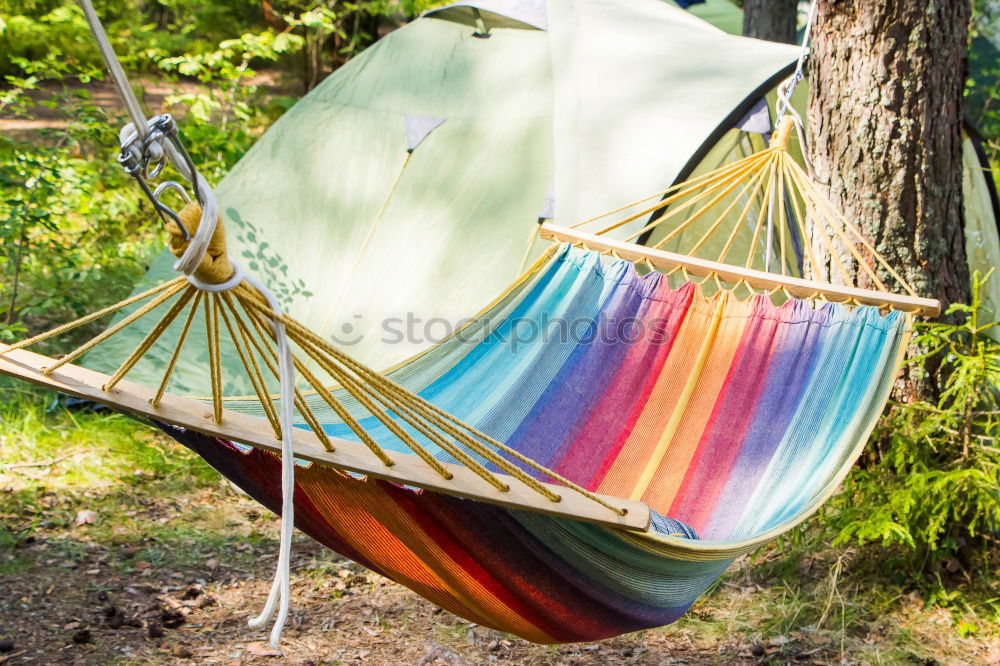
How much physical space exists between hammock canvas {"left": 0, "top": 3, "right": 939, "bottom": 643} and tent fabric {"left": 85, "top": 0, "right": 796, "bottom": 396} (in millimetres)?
208

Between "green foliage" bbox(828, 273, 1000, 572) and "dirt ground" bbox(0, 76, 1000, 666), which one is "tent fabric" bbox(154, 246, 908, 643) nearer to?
"green foliage" bbox(828, 273, 1000, 572)

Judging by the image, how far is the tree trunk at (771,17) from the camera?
4.20 meters

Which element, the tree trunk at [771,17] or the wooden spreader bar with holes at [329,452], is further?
the tree trunk at [771,17]

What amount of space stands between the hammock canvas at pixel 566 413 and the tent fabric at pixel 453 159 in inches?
8.2

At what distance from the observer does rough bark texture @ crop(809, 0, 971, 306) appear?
81.9 inches

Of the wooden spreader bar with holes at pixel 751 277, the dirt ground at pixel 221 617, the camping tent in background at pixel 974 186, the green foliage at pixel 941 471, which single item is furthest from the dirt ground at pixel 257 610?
the camping tent in background at pixel 974 186

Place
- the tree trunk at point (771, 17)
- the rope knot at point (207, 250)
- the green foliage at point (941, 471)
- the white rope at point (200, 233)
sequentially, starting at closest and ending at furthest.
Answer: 1. the white rope at point (200, 233)
2. the rope knot at point (207, 250)
3. the green foliage at point (941, 471)
4. the tree trunk at point (771, 17)

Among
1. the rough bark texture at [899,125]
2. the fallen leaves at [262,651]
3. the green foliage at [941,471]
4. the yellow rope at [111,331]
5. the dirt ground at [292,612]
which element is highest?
the rough bark texture at [899,125]

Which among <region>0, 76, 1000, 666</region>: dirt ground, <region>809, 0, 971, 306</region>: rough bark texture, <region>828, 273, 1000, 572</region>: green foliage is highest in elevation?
<region>809, 0, 971, 306</region>: rough bark texture

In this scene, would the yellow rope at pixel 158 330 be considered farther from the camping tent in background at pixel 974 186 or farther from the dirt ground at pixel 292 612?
the camping tent in background at pixel 974 186

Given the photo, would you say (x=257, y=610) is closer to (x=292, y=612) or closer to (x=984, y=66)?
(x=292, y=612)

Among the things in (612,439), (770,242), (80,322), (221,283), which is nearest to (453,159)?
(770,242)

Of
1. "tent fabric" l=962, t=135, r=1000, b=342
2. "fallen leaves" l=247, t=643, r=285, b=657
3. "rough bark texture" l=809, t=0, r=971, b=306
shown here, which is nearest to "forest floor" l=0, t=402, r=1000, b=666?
"fallen leaves" l=247, t=643, r=285, b=657

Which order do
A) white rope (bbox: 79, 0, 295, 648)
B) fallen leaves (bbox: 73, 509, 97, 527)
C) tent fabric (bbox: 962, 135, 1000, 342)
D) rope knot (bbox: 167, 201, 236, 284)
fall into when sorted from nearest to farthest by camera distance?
1. white rope (bbox: 79, 0, 295, 648)
2. rope knot (bbox: 167, 201, 236, 284)
3. fallen leaves (bbox: 73, 509, 97, 527)
4. tent fabric (bbox: 962, 135, 1000, 342)
